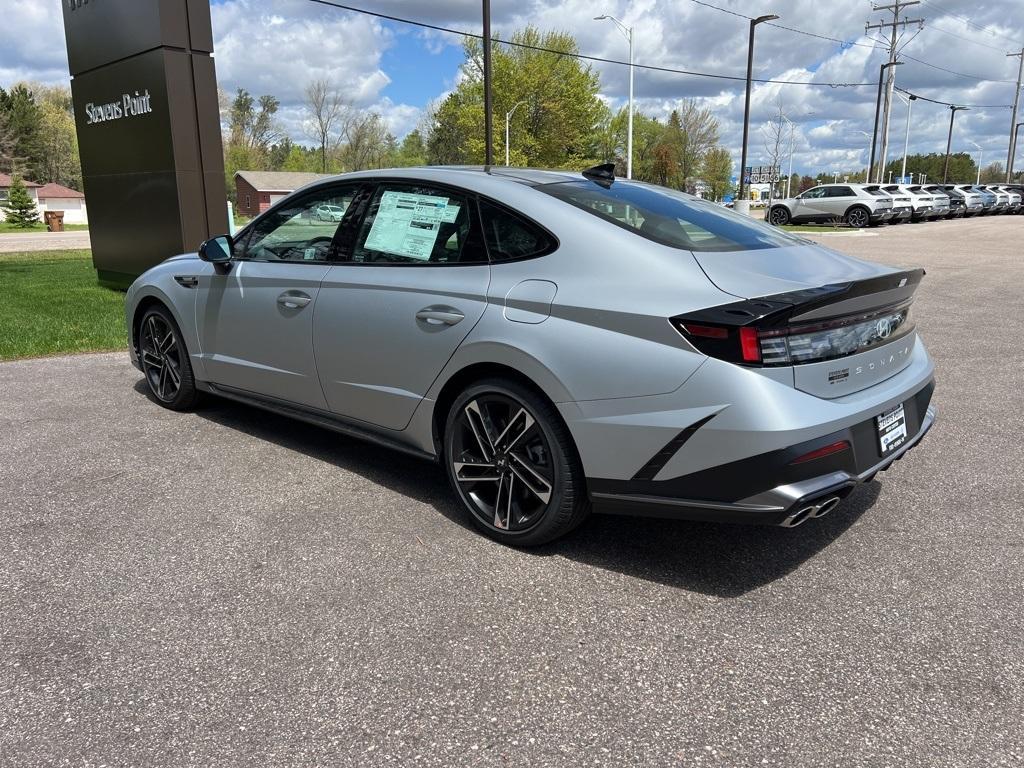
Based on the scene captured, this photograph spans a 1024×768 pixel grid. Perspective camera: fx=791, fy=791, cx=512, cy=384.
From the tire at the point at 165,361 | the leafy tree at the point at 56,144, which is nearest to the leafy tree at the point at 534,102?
the leafy tree at the point at 56,144

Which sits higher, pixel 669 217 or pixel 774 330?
pixel 669 217

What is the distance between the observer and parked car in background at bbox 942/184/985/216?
40.3 metres

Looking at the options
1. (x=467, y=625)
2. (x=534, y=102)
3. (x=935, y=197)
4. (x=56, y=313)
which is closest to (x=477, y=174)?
(x=467, y=625)

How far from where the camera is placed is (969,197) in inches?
1633

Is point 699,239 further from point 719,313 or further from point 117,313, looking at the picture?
point 117,313

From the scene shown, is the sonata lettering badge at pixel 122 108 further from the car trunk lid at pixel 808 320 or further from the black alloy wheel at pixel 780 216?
the black alloy wheel at pixel 780 216

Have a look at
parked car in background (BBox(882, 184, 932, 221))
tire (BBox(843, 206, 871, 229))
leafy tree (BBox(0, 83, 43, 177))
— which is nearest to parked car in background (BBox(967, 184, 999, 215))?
parked car in background (BBox(882, 184, 932, 221))

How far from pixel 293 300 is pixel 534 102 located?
63.7 metres

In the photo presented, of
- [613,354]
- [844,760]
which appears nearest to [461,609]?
[613,354]

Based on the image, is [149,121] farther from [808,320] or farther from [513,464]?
[808,320]

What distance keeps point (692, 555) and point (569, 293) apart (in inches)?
49.5

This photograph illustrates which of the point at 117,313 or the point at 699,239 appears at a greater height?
the point at 699,239

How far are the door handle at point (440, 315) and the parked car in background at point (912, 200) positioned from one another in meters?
34.3

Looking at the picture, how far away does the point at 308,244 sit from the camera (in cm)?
438
